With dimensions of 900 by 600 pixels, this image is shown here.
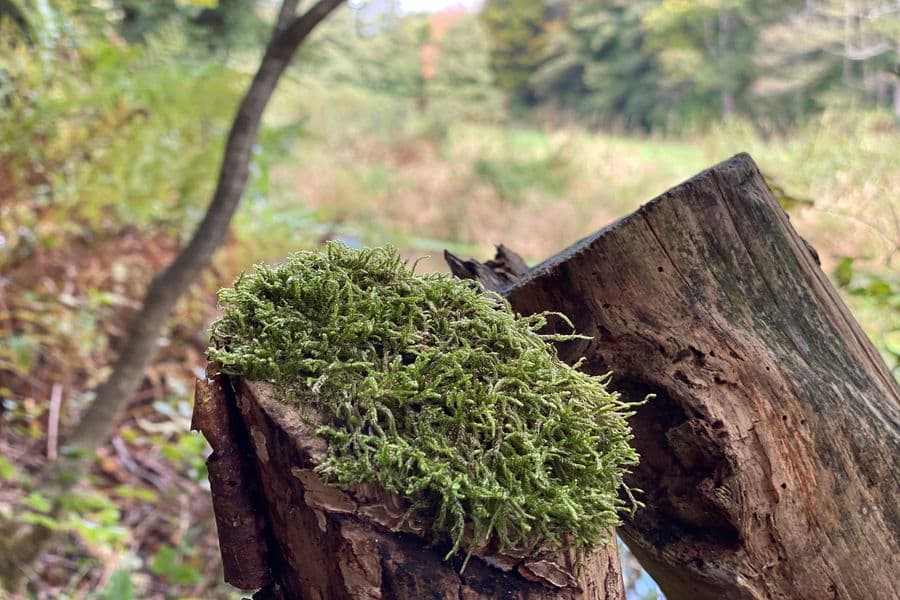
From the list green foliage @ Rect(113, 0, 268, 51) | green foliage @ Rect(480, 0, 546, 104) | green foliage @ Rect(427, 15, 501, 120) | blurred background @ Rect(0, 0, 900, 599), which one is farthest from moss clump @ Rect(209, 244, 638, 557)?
green foliage @ Rect(480, 0, 546, 104)

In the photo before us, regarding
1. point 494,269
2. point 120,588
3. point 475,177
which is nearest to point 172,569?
point 120,588

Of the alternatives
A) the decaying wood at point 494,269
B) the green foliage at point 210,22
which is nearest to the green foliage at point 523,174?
the green foliage at point 210,22

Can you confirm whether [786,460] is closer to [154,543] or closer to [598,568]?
[598,568]

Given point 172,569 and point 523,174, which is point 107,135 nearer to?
point 172,569

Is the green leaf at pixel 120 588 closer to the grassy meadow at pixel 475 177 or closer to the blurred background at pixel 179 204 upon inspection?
the blurred background at pixel 179 204

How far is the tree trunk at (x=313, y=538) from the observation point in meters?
0.72

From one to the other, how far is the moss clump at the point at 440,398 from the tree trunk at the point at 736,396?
166 millimetres

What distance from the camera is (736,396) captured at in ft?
3.21

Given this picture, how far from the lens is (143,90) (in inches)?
160

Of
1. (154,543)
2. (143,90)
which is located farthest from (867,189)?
(143,90)

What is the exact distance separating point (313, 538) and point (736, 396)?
62cm

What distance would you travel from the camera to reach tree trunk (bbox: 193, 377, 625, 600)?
2.36ft

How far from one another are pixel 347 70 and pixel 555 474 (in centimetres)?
1674

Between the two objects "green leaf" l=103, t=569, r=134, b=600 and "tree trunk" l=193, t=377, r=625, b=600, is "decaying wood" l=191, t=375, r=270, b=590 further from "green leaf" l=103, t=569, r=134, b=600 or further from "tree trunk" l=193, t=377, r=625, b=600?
"green leaf" l=103, t=569, r=134, b=600
